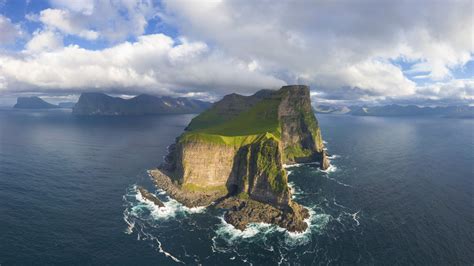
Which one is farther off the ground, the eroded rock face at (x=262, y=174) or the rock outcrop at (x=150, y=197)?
the eroded rock face at (x=262, y=174)

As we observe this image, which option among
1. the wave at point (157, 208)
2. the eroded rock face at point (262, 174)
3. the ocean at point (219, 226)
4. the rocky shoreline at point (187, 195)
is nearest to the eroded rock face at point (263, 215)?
the ocean at point (219, 226)

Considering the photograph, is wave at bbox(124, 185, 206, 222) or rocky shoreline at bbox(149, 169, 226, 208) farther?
rocky shoreline at bbox(149, 169, 226, 208)

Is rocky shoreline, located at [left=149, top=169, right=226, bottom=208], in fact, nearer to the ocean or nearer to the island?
the island

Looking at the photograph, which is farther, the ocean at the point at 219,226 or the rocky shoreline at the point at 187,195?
the rocky shoreline at the point at 187,195

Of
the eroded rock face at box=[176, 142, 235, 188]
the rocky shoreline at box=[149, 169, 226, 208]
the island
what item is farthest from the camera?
the eroded rock face at box=[176, 142, 235, 188]

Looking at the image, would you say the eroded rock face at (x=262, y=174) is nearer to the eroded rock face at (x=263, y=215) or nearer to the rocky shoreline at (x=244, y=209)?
the rocky shoreline at (x=244, y=209)

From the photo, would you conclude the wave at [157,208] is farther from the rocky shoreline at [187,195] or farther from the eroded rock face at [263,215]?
the eroded rock face at [263,215]

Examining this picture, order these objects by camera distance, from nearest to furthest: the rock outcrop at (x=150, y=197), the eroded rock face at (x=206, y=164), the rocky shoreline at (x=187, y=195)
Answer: the rock outcrop at (x=150, y=197), the rocky shoreline at (x=187, y=195), the eroded rock face at (x=206, y=164)

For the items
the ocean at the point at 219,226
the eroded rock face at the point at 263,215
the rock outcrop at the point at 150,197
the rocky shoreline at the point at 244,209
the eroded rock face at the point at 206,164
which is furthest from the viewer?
the eroded rock face at the point at 206,164

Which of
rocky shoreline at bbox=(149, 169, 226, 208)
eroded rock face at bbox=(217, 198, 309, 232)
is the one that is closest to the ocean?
eroded rock face at bbox=(217, 198, 309, 232)

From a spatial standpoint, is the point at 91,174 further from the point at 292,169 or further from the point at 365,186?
the point at 365,186

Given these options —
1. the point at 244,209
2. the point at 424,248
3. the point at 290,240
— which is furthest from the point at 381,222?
the point at 244,209

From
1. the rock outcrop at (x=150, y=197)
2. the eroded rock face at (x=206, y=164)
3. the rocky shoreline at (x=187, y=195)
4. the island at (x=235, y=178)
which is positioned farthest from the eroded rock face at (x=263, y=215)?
the rock outcrop at (x=150, y=197)
